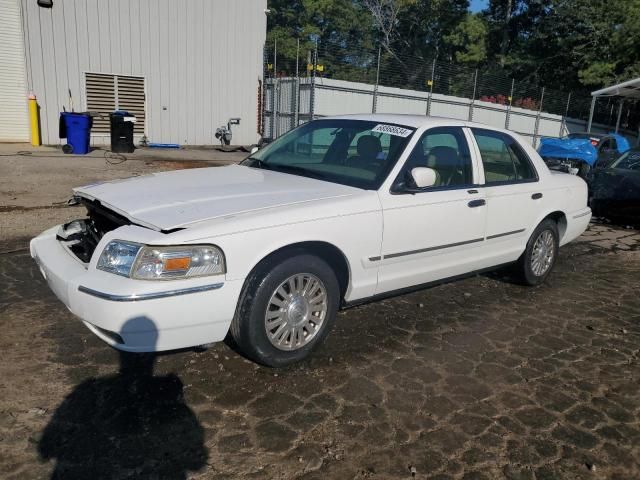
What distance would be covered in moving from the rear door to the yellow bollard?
14.3 metres

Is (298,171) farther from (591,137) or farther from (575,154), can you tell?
(591,137)

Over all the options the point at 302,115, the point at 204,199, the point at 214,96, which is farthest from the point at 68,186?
the point at 214,96

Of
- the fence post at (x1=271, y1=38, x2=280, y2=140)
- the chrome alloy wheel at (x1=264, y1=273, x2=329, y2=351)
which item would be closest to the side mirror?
the chrome alloy wheel at (x1=264, y1=273, x2=329, y2=351)

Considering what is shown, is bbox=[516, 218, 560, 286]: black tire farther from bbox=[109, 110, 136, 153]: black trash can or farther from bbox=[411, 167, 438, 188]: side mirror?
bbox=[109, 110, 136, 153]: black trash can

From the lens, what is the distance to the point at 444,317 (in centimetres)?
456

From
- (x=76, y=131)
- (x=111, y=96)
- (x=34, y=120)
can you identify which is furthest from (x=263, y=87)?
(x=34, y=120)

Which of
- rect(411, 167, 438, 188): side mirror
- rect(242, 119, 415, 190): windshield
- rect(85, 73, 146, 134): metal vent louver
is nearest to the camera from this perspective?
rect(411, 167, 438, 188): side mirror

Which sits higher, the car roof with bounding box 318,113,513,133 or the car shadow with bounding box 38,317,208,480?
the car roof with bounding box 318,113,513,133

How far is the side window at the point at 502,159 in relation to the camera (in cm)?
464

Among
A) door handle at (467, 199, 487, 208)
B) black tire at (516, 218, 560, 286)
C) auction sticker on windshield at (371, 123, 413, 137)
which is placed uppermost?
auction sticker on windshield at (371, 123, 413, 137)

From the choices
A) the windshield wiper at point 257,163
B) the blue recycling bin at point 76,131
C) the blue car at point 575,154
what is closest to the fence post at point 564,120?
the blue car at point 575,154

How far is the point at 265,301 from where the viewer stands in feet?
10.5

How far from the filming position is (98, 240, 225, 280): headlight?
2.88 m

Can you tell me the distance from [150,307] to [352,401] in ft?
4.13
